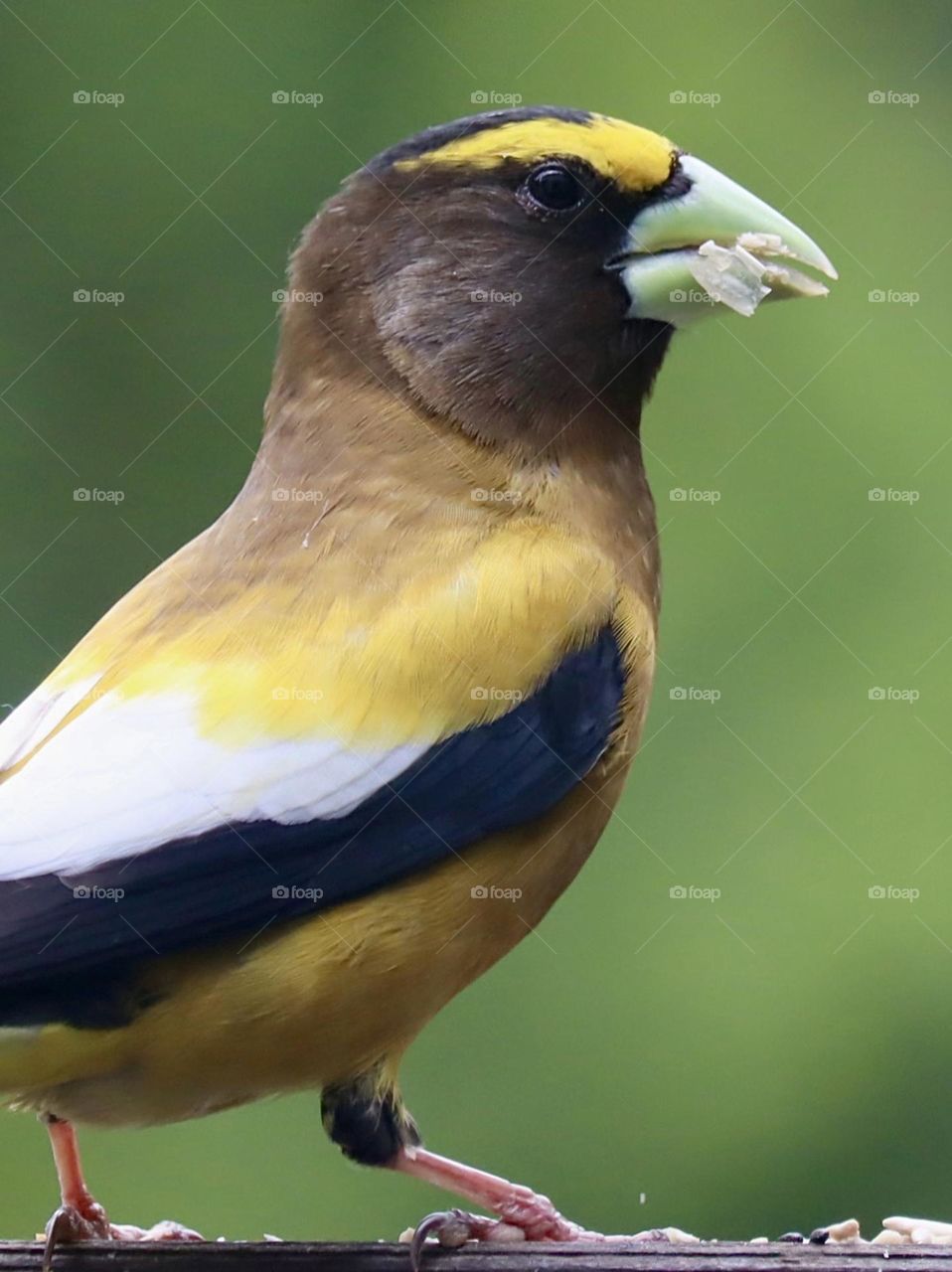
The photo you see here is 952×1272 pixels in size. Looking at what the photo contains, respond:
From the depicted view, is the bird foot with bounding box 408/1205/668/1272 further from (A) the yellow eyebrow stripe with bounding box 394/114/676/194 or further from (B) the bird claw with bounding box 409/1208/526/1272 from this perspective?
(A) the yellow eyebrow stripe with bounding box 394/114/676/194

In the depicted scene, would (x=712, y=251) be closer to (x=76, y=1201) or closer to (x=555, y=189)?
(x=555, y=189)

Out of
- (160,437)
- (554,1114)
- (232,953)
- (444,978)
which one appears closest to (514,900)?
(444,978)

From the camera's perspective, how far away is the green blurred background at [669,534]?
376cm

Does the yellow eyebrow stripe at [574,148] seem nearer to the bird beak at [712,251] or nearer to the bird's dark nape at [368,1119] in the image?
the bird beak at [712,251]

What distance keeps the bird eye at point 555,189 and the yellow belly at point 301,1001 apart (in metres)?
0.73

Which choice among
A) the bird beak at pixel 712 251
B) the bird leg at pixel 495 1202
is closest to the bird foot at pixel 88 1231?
the bird leg at pixel 495 1202

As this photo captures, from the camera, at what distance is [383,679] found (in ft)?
6.89

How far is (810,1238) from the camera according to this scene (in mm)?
2316

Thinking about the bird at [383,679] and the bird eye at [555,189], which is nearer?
the bird at [383,679]

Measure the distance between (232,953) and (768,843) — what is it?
2009 mm

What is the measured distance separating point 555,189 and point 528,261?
0.09 metres

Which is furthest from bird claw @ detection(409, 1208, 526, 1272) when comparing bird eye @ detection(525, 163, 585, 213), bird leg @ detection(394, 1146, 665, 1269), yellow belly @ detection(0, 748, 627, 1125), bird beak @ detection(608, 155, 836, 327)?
bird eye @ detection(525, 163, 585, 213)

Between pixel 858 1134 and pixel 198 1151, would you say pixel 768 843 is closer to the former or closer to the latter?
pixel 858 1134

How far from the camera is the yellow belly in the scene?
2021 mm
